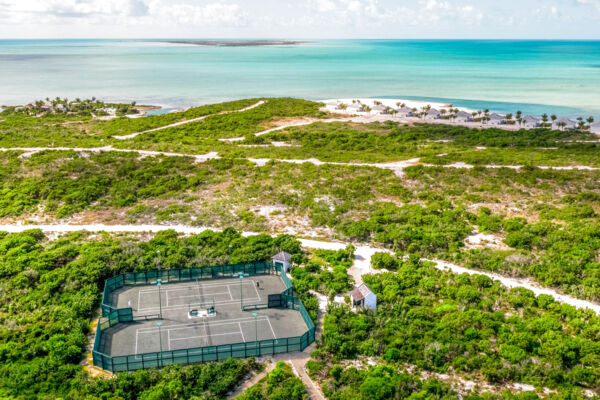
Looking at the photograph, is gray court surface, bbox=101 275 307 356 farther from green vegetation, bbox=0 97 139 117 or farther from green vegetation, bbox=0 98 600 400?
green vegetation, bbox=0 97 139 117

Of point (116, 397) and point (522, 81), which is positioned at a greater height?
point (522, 81)

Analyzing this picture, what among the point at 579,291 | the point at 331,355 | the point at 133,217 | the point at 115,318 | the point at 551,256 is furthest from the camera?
the point at 133,217

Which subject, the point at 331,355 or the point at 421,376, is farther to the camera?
the point at 331,355

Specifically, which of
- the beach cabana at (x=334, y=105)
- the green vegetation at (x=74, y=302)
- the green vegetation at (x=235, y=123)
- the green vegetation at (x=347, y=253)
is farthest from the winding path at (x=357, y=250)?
the beach cabana at (x=334, y=105)

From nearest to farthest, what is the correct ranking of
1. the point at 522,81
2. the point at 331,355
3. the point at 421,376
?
the point at 421,376
the point at 331,355
the point at 522,81

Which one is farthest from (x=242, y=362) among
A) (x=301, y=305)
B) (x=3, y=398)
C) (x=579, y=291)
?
(x=579, y=291)

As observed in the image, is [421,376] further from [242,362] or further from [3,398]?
[3,398]

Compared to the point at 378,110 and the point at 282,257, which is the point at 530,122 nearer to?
the point at 378,110
